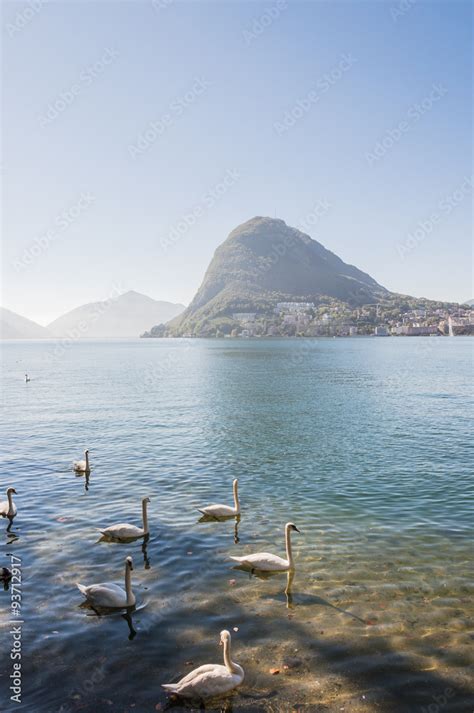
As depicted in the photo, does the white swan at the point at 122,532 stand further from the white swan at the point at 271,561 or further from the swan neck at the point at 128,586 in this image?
the swan neck at the point at 128,586

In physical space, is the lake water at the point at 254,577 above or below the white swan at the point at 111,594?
below

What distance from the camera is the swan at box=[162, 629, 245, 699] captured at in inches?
418

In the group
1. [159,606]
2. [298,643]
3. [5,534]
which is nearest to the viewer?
[298,643]

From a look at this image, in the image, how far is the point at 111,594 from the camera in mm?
14148

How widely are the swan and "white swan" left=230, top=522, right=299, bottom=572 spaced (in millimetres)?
5362

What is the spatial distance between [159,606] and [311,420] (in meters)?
34.9

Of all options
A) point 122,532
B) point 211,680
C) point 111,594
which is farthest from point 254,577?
point 211,680

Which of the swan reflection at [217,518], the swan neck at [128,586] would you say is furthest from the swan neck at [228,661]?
the swan reflection at [217,518]

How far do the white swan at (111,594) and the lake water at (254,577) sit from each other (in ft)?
1.13

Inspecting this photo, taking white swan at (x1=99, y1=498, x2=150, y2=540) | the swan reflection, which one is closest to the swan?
white swan at (x1=99, y1=498, x2=150, y2=540)

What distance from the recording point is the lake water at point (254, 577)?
1133 centimetres

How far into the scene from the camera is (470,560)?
1748 cm

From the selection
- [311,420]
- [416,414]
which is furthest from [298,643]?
[416,414]

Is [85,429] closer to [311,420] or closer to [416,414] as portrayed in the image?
[311,420]
